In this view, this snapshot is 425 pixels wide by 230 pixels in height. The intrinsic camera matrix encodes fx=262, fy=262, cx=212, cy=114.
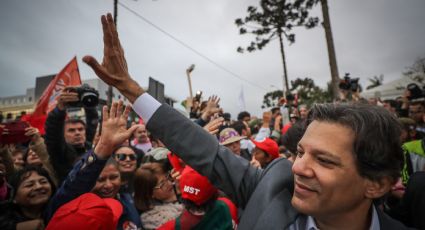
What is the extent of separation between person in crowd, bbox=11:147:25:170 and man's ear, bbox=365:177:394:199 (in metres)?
4.16

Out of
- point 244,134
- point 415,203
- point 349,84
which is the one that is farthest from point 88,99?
point 349,84

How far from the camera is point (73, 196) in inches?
74.5

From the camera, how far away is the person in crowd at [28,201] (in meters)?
1.94

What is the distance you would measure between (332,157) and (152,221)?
71.5 inches

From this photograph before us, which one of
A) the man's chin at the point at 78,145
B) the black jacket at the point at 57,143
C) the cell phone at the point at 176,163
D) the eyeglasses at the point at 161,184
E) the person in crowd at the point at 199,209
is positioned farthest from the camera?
the man's chin at the point at 78,145

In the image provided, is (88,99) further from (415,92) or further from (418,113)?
(415,92)

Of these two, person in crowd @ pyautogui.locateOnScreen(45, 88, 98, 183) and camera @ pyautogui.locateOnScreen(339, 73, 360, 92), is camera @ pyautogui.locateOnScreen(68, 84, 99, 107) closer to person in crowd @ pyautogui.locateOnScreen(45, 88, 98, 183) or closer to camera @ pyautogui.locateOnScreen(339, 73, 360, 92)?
person in crowd @ pyautogui.locateOnScreen(45, 88, 98, 183)

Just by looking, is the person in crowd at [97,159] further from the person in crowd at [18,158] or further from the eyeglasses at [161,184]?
the person in crowd at [18,158]

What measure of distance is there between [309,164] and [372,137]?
31 centimetres

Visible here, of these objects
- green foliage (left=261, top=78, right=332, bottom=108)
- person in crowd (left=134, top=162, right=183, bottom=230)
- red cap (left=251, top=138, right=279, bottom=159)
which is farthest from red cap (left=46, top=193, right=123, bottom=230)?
green foliage (left=261, top=78, right=332, bottom=108)

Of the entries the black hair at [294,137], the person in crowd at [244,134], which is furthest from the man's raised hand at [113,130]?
the person in crowd at [244,134]

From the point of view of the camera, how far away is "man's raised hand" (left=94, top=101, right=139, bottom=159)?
1.76 m

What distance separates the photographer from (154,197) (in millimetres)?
2652

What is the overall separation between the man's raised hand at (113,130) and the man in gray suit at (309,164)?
0.33 meters
